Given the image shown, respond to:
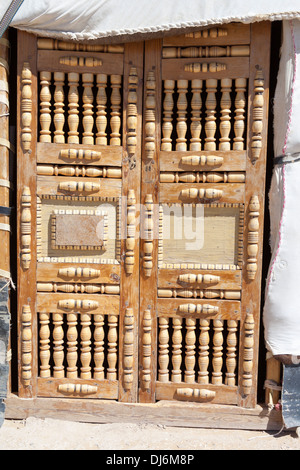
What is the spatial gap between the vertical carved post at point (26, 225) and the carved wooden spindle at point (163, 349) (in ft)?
2.89

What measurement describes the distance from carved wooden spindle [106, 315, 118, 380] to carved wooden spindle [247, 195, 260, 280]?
863mm

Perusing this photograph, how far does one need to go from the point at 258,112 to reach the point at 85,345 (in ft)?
5.51

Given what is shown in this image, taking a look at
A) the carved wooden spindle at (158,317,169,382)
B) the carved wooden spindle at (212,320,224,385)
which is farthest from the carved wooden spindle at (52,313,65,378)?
the carved wooden spindle at (212,320,224,385)

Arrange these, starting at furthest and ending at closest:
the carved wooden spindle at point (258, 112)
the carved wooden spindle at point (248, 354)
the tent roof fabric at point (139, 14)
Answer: the carved wooden spindle at point (248, 354) < the carved wooden spindle at point (258, 112) < the tent roof fabric at point (139, 14)

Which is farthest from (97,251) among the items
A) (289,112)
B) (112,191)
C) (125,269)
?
(289,112)

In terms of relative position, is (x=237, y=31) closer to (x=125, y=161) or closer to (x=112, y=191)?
(x=125, y=161)

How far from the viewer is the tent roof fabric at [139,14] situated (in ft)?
6.59

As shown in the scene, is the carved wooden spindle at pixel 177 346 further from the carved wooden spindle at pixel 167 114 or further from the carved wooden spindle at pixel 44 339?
the carved wooden spindle at pixel 167 114

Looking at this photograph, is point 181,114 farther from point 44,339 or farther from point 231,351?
point 44,339

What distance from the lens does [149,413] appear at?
2.35 m

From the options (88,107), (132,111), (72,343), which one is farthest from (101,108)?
(72,343)

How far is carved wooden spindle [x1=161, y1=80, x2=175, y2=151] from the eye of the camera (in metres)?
2.20

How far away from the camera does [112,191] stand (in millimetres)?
2271

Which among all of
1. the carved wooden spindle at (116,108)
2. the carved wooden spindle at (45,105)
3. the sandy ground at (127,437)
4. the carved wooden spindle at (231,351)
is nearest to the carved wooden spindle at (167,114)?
the carved wooden spindle at (116,108)
